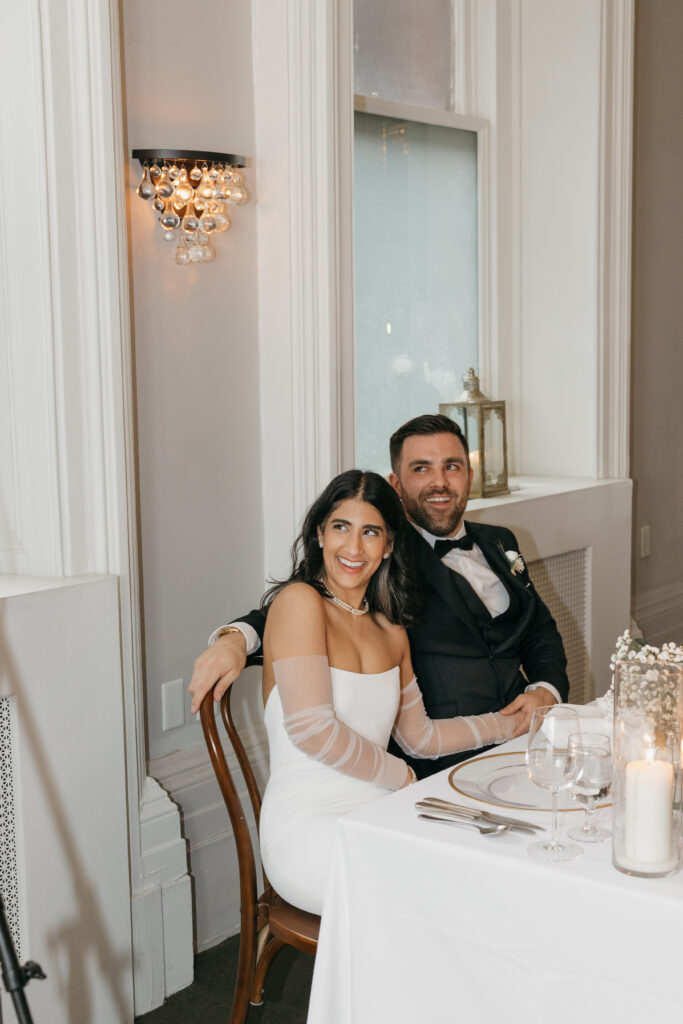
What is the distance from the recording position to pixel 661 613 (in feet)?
15.3

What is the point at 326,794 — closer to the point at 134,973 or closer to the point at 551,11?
the point at 134,973

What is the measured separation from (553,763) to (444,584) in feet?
3.28

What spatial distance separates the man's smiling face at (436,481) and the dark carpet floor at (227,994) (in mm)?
1051

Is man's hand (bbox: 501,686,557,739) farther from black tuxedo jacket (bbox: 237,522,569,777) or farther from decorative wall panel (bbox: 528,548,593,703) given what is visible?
decorative wall panel (bbox: 528,548,593,703)

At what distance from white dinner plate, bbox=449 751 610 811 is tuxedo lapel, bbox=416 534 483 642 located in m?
0.60

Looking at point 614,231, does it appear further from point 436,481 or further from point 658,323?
point 436,481

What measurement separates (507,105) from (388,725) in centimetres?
264

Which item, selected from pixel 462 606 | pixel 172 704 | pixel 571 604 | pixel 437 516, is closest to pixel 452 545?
pixel 437 516

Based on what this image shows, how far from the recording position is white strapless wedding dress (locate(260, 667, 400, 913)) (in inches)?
75.9

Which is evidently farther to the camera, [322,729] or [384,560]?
[384,560]

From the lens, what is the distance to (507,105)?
3.94 m

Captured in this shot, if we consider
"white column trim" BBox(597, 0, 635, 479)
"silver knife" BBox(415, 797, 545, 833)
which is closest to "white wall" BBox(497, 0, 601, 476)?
"white column trim" BBox(597, 0, 635, 479)

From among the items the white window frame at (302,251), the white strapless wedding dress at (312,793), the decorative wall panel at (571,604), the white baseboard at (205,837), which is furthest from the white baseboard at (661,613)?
the white strapless wedding dress at (312,793)

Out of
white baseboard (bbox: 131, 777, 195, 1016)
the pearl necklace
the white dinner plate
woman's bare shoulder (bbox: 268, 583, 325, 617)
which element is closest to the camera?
the white dinner plate
